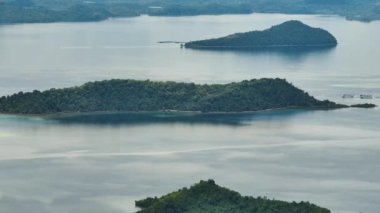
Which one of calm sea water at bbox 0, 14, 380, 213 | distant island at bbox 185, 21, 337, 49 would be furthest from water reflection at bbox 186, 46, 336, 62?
calm sea water at bbox 0, 14, 380, 213

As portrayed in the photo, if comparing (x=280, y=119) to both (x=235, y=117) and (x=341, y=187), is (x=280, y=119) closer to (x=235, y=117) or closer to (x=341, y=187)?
(x=235, y=117)

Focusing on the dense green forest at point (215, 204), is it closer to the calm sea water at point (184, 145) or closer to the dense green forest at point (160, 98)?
the calm sea water at point (184, 145)

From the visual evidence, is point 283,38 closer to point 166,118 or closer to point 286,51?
point 286,51

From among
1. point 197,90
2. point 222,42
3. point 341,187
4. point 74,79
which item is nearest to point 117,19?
point 222,42

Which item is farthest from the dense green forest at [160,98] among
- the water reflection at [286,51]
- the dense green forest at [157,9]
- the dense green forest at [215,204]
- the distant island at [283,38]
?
the dense green forest at [157,9]

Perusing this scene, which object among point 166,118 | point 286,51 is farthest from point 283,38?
point 166,118

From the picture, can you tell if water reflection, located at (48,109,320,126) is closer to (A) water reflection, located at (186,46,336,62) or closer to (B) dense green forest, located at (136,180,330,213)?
(B) dense green forest, located at (136,180,330,213)
